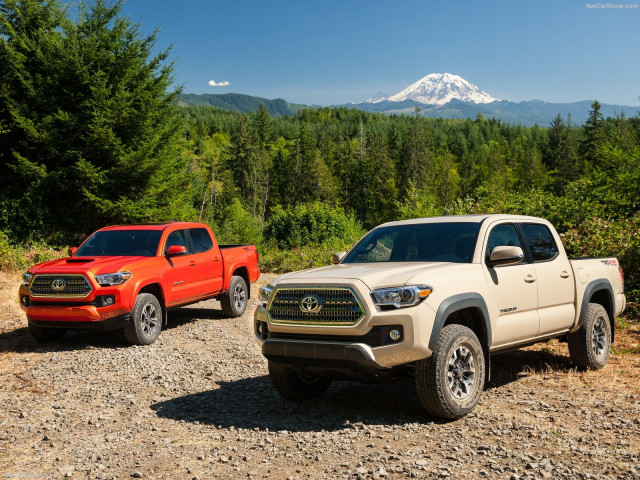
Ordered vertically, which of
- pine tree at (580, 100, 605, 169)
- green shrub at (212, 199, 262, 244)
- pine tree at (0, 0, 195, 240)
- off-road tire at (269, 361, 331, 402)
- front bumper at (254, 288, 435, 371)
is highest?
pine tree at (580, 100, 605, 169)

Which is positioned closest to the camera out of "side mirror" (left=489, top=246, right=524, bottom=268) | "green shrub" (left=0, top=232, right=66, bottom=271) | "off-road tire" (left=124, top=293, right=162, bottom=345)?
"side mirror" (left=489, top=246, right=524, bottom=268)

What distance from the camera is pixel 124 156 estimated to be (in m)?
20.9

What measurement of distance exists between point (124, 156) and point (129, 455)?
58.0 ft

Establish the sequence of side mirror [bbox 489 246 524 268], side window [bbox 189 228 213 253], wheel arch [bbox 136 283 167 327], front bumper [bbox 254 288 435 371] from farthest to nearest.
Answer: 1. side window [bbox 189 228 213 253]
2. wheel arch [bbox 136 283 167 327]
3. side mirror [bbox 489 246 524 268]
4. front bumper [bbox 254 288 435 371]

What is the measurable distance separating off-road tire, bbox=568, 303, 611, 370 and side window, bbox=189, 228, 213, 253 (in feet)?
22.2

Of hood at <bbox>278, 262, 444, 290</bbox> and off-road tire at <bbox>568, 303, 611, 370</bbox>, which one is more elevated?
hood at <bbox>278, 262, 444, 290</bbox>

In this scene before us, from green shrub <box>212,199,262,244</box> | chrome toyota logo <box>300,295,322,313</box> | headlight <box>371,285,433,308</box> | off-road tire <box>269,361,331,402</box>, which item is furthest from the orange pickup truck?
green shrub <box>212,199,262,244</box>

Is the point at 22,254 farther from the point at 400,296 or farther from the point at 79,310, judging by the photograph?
the point at 400,296

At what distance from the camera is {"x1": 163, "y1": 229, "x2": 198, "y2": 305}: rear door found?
1000 cm

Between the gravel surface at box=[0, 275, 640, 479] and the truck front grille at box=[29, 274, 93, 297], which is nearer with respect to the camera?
the gravel surface at box=[0, 275, 640, 479]

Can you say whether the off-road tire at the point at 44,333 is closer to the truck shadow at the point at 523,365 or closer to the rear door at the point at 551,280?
the truck shadow at the point at 523,365

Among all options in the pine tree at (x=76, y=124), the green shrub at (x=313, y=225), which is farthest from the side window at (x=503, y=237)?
the green shrub at (x=313, y=225)

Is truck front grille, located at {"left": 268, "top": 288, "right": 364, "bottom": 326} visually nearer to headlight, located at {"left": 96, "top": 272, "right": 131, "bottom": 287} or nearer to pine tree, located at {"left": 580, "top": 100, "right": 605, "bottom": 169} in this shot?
headlight, located at {"left": 96, "top": 272, "right": 131, "bottom": 287}

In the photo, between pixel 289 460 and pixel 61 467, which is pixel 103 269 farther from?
pixel 289 460
